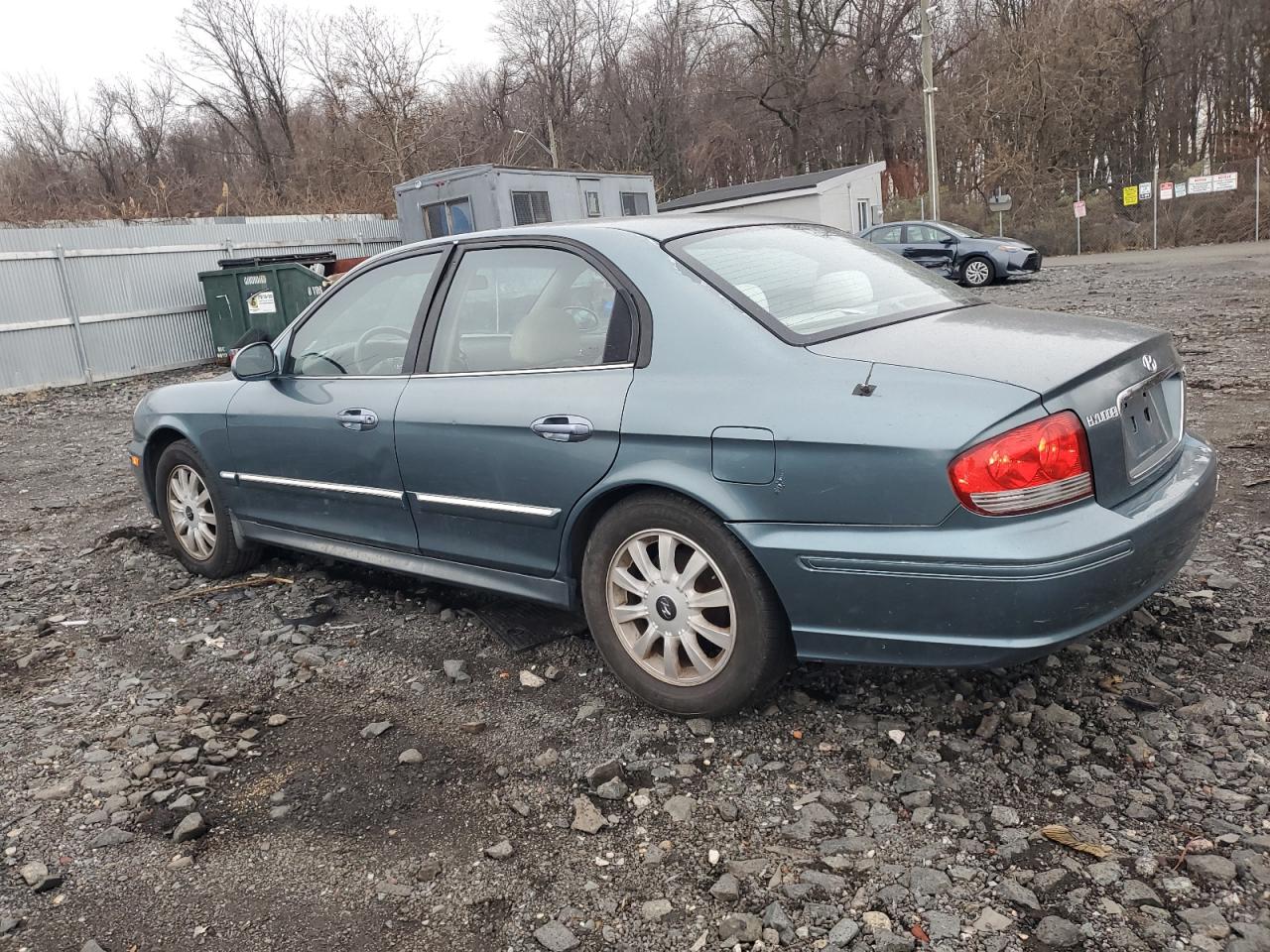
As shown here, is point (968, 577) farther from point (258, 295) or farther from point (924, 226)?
point (924, 226)

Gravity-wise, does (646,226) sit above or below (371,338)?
above

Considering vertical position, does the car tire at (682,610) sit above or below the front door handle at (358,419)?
below

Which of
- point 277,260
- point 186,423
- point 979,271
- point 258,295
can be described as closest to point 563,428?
point 186,423

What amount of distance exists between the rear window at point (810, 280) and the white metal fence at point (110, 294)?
14.0 metres

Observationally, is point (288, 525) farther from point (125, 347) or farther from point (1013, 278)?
point (1013, 278)

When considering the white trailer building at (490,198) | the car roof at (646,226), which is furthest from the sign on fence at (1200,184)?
the car roof at (646,226)

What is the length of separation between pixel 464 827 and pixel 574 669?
3.23 feet

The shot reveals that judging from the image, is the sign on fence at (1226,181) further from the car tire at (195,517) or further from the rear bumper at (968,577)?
the car tire at (195,517)

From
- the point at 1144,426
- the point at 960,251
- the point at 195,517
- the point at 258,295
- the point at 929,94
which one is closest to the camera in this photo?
the point at 1144,426

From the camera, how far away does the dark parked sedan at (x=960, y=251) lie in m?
20.4

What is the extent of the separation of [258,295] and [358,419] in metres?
13.4

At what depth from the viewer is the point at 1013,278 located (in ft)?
69.4

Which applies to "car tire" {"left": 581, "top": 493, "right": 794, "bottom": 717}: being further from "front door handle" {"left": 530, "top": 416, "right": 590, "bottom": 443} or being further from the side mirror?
the side mirror

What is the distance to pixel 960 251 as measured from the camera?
818 inches
